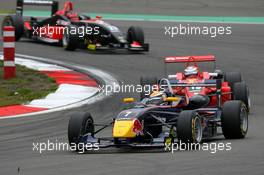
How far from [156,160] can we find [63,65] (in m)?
11.9

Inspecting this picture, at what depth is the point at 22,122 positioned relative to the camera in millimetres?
15312

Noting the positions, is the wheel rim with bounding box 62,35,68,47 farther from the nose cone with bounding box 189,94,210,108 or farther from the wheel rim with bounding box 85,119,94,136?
the wheel rim with bounding box 85,119,94,136

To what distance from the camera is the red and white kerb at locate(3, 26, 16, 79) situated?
1989 centimetres

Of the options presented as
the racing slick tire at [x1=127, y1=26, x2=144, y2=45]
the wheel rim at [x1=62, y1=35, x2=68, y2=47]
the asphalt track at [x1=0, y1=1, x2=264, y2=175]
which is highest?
the racing slick tire at [x1=127, y1=26, x2=144, y2=45]

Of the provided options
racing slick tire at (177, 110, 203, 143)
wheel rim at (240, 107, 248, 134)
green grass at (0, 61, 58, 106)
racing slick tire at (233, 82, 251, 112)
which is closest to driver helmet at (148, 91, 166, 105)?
racing slick tire at (177, 110, 203, 143)

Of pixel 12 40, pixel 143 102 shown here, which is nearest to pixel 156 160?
pixel 143 102

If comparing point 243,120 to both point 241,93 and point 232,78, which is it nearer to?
point 241,93

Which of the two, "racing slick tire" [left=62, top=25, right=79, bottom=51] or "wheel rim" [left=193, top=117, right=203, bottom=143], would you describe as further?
"racing slick tire" [left=62, top=25, right=79, bottom=51]

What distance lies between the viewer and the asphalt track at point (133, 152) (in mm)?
10695

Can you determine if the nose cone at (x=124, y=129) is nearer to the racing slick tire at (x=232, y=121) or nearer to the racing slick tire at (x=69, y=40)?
the racing slick tire at (x=232, y=121)

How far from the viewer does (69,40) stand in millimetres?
25266

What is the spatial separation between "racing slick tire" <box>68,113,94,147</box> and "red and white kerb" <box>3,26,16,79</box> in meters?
7.31

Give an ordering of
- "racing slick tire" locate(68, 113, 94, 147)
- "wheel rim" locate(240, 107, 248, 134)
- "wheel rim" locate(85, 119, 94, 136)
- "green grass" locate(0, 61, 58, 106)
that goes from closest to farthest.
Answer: "racing slick tire" locate(68, 113, 94, 147), "wheel rim" locate(85, 119, 94, 136), "wheel rim" locate(240, 107, 248, 134), "green grass" locate(0, 61, 58, 106)

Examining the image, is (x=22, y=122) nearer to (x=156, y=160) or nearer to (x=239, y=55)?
(x=156, y=160)
